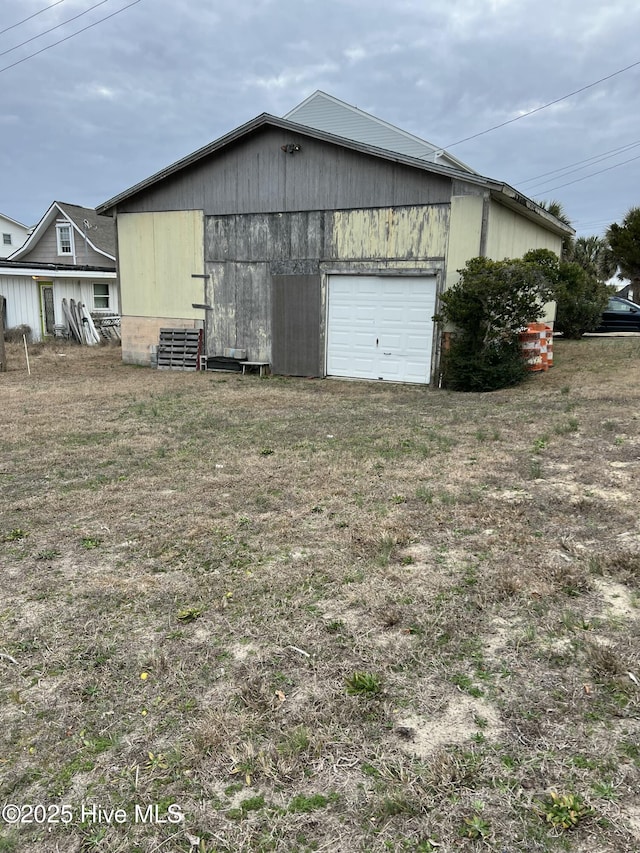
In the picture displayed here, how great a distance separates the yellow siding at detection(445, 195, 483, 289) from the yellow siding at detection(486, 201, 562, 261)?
547 mm

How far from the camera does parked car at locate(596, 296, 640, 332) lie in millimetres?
20828

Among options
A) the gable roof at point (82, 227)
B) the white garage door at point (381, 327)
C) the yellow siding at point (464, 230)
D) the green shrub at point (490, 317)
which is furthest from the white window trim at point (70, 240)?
the green shrub at point (490, 317)

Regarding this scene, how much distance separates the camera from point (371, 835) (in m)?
1.85

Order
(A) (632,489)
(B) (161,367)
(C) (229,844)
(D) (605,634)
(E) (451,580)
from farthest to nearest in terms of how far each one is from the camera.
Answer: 1. (B) (161,367)
2. (A) (632,489)
3. (E) (451,580)
4. (D) (605,634)
5. (C) (229,844)

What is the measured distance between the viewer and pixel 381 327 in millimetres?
12617

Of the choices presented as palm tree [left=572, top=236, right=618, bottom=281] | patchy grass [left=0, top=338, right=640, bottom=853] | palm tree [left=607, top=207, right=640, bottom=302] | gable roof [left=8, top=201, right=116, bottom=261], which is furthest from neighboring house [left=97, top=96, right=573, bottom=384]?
palm tree [left=572, top=236, right=618, bottom=281]

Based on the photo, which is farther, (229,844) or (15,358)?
(15,358)

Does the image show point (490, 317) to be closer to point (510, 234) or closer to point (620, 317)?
point (510, 234)

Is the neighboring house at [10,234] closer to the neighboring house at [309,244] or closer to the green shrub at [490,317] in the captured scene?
the neighboring house at [309,244]

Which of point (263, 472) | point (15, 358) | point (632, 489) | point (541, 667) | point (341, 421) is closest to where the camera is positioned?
point (541, 667)

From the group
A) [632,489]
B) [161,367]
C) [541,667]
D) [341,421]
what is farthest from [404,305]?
[541,667]

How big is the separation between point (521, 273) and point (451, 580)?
819 cm

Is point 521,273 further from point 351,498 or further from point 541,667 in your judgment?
point 541,667

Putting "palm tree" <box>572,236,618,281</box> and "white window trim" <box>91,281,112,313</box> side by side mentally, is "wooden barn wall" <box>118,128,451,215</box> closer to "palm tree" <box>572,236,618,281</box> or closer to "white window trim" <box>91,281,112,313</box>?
"white window trim" <box>91,281,112,313</box>
